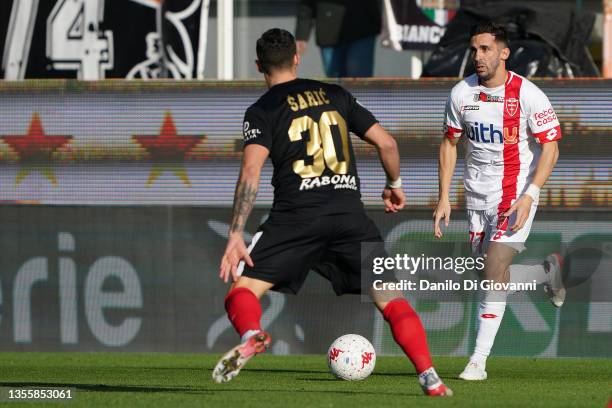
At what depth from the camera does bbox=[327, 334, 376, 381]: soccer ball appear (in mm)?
9344

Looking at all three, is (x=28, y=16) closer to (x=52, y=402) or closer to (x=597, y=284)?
(x=597, y=284)

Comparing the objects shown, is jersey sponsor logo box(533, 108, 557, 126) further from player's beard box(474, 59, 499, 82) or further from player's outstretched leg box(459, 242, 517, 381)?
player's outstretched leg box(459, 242, 517, 381)

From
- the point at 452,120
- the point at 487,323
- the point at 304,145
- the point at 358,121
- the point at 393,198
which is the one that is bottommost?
the point at 487,323

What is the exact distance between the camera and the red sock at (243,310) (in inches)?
293

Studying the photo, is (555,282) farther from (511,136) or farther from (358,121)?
(358,121)

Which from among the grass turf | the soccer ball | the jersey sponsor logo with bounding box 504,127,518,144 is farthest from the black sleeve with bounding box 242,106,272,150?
the jersey sponsor logo with bounding box 504,127,518,144

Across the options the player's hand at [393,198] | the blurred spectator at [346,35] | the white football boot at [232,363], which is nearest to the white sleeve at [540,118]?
the player's hand at [393,198]

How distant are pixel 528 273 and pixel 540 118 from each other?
2.77m

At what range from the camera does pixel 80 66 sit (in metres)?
14.7

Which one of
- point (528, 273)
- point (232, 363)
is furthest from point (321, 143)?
point (528, 273)

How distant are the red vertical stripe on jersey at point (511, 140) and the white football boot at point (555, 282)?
4.43 feet

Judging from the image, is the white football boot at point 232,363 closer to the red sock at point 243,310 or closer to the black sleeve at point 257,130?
the red sock at point 243,310

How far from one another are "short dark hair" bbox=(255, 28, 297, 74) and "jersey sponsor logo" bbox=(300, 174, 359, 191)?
2.11 ft

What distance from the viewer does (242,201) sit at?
7.44 metres
